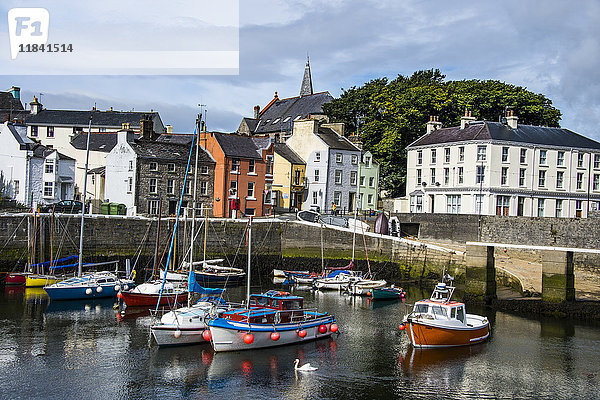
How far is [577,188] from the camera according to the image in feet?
169

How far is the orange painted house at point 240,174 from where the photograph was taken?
179 ft

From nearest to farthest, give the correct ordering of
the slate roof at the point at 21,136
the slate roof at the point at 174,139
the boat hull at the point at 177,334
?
the boat hull at the point at 177,334 → the slate roof at the point at 21,136 → the slate roof at the point at 174,139

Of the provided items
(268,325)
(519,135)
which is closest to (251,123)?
(519,135)

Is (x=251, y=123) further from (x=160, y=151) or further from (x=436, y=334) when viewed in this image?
(x=436, y=334)

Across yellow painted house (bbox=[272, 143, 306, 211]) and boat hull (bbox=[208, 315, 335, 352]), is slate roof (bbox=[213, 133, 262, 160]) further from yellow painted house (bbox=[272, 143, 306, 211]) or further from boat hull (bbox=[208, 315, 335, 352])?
boat hull (bbox=[208, 315, 335, 352])

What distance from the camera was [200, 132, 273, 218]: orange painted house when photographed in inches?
2152

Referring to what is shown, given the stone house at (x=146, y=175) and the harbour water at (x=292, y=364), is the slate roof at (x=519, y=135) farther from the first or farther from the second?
the harbour water at (x=292, y=364)

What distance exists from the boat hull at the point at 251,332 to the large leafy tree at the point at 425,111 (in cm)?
3862

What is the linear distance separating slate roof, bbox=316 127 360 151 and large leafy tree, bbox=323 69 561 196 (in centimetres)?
270

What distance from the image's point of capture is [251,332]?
23.7 meters

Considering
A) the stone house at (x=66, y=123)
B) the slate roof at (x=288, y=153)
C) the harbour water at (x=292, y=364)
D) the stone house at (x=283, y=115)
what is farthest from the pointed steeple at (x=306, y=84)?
the harbour water at (x=292, y=364)

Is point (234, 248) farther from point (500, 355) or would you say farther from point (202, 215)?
point (500, 355)

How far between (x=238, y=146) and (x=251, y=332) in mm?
34935

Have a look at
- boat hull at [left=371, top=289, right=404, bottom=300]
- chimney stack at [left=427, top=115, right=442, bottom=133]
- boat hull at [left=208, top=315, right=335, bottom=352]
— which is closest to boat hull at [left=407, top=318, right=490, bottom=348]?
boat hull at [left=208, top=315, right=335, bottom=352]
